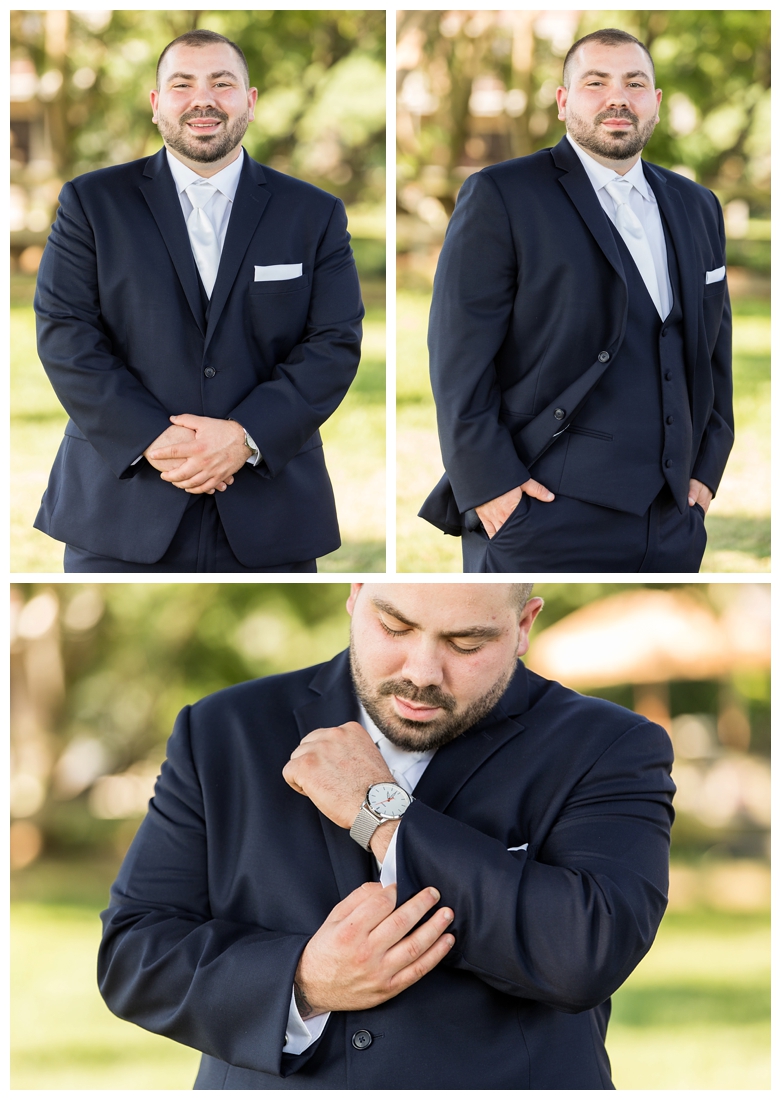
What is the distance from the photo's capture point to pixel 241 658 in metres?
11.5

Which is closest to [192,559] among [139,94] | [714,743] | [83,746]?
[139,94]

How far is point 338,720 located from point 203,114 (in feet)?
5.66

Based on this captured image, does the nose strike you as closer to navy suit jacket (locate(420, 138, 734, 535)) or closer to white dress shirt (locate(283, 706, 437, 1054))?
white dress shirt (locate(283, 706, 437, 1054))

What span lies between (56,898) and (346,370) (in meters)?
A: 7.87

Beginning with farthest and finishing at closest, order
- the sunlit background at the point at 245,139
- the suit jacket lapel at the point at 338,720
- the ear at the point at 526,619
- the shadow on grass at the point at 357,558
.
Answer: the sunlit background at the point at 245,139, the shadow on grass at the point at 357,558, the ear at the point at 526,619, the suit jacket lapel at the point at 338,720

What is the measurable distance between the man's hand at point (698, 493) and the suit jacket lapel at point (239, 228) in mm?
1490

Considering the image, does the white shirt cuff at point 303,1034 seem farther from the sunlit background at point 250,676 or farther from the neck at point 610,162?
the sunlit background at point 250,676

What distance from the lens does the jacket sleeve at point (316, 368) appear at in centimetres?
339

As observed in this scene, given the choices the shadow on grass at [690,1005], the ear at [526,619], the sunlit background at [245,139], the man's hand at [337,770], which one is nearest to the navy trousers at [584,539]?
the ear at [526,619]

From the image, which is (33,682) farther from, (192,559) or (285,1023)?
(285,1023)

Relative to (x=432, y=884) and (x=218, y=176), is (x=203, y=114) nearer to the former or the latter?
(x=218, y=176)

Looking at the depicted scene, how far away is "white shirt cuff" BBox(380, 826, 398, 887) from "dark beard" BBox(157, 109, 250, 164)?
195cm

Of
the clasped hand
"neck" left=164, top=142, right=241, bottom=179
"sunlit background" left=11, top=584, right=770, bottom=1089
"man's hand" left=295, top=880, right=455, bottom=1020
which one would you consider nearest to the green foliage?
"sunlit background" left=11, top=584, right=770, bottom=1089

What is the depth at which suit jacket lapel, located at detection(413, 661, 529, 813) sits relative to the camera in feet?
9.36
